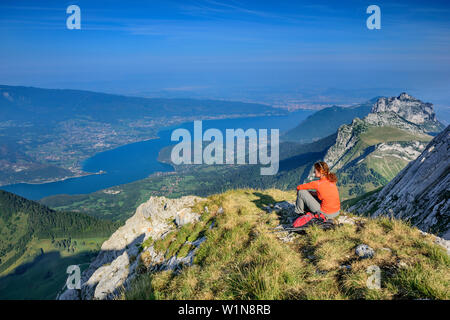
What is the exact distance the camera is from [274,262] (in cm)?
734

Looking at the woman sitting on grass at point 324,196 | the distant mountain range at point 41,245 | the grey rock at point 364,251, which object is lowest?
the distant mountain range at point 41,245

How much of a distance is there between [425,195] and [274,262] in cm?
2279

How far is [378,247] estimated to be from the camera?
8.48m

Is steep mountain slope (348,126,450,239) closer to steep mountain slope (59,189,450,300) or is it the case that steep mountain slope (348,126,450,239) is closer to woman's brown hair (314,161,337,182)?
A: woman's brown hair (314,161,337,182)

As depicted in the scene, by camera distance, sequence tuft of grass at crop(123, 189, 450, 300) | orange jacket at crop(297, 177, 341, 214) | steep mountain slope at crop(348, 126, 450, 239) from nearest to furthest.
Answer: tuft of grass at crop(123, 189, 450, 300) < orange jacket at crop(297, 177, 341, 214) < steep mountain slope at crop(348, 126, 450, 239)

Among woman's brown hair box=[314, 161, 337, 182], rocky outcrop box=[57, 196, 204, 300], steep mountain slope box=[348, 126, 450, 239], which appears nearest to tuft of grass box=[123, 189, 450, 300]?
rocky outcrop box=[57, 196, 204, 300]

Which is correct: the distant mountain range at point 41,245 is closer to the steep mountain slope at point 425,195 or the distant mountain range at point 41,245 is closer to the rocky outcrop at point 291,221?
the rocky outcrop at point 291,221

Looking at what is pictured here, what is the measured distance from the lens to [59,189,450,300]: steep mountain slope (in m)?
6.30

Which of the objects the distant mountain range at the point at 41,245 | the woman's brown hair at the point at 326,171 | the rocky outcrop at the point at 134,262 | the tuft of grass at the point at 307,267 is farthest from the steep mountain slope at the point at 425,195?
the distant mountain range at the point at 41,245

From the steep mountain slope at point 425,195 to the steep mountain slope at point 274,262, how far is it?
32.5 feet

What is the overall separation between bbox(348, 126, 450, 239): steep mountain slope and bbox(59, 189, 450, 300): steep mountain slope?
9.91 m

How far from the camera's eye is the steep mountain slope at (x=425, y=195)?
710 inches
